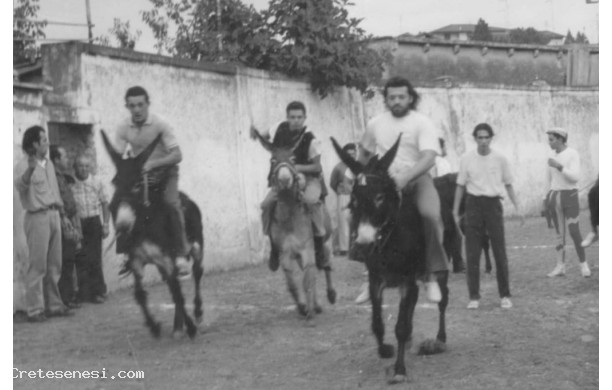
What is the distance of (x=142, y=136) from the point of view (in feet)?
27.3

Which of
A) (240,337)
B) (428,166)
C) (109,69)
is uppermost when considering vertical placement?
(109,69)

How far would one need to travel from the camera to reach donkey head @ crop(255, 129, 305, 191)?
357 inches

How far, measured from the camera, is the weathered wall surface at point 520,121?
8.09 meters

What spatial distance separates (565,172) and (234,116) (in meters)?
2.74

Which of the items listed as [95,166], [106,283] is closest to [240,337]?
[106,283]

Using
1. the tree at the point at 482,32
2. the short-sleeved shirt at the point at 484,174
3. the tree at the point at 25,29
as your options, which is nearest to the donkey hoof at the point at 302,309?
the short-sleeved shirt at the point at 484,174

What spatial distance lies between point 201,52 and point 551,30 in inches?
105

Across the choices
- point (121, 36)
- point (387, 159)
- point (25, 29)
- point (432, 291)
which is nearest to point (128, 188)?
point (121, 36)

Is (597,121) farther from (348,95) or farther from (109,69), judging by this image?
(109,69)

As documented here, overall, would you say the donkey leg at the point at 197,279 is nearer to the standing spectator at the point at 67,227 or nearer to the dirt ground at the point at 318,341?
the dirt ground at the point at 318,341

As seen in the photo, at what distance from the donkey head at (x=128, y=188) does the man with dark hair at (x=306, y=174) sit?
4.07 feet

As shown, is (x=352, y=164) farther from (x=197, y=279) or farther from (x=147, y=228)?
(x=197, y=279)

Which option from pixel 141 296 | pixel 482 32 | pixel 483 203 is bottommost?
pixel 141 296

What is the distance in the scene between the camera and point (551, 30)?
790cm
